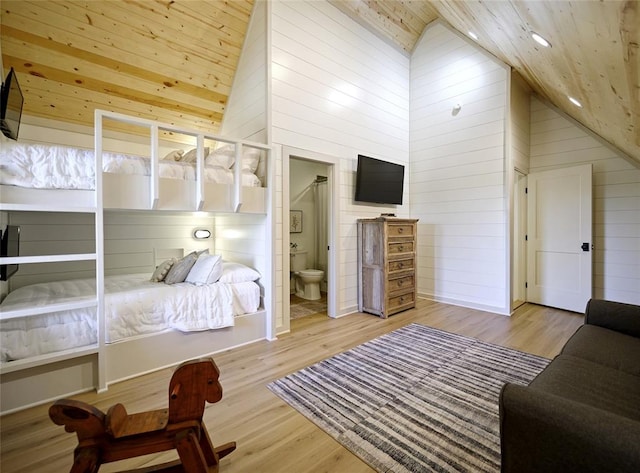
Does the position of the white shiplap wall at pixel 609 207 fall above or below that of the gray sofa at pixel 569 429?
above

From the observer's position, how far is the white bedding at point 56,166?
1.92 metres

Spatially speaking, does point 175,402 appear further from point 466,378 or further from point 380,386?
point 466,378

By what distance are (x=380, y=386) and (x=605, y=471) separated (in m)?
1.49

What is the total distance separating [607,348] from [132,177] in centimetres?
343

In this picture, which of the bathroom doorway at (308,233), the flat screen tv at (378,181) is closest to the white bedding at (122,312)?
the bathroom doorway at (308,233)

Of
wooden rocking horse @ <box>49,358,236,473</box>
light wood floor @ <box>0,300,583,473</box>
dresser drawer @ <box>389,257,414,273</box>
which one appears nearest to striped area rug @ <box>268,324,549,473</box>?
light wood floor @ <box>0,300,583,473</box>

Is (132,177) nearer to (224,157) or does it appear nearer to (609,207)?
(224,157)

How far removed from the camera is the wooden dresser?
380 centimetres

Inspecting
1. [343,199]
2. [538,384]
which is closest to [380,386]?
[538,384]

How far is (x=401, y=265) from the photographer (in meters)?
4.00

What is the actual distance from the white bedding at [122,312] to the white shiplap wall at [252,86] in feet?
5.75

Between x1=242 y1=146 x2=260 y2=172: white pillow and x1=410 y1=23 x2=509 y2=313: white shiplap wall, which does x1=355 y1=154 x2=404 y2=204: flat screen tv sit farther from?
x1=242 y1=146 x2=260 y2=172: white pillow

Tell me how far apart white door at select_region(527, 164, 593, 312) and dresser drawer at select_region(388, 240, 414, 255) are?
1.96 m

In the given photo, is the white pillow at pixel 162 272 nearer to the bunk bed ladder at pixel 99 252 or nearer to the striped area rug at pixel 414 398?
the bunk bed ladder at pixel 99 252
